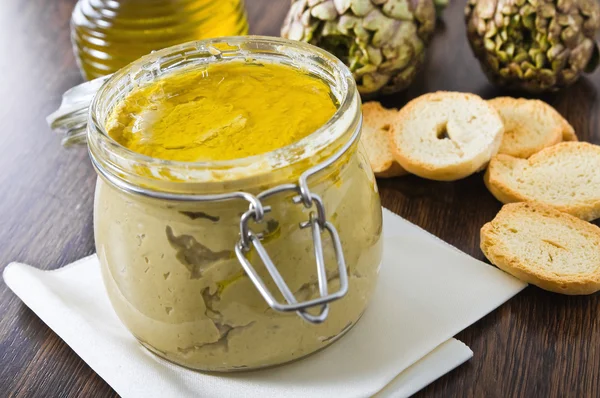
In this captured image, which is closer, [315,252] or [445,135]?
[315,252]

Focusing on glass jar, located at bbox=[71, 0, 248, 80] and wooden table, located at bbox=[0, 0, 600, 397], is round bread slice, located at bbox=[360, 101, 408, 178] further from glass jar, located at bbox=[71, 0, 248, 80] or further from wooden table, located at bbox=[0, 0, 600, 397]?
glass jar, located at bbox=[71, 0, 248, 80]

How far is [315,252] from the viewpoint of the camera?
64 centimetres

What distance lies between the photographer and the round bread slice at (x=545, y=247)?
33.7 inches

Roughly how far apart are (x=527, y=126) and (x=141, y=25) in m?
0.59

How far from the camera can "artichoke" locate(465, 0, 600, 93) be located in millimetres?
1195

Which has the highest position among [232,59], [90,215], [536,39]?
[232,59]

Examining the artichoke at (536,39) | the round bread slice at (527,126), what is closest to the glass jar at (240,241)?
the round bread slice at (527,126)

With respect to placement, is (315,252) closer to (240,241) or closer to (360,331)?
(240,241)

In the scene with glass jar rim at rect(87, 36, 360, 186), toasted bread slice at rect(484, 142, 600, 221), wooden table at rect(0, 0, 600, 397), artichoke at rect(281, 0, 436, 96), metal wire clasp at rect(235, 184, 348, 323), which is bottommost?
wooden table at rect(0, 0, 600, 397)

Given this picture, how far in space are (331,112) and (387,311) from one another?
0.74ft

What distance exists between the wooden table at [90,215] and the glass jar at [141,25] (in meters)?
0.16

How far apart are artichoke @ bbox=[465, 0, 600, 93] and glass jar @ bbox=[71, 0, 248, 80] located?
1.34ft

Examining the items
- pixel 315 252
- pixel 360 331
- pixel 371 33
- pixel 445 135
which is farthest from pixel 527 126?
pixel 315 252

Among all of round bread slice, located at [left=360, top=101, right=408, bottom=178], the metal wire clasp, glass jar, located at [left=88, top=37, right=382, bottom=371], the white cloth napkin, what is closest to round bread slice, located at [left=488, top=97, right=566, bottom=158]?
round bread slice, located at [left=360, top=101, right=408, bottom=178]
